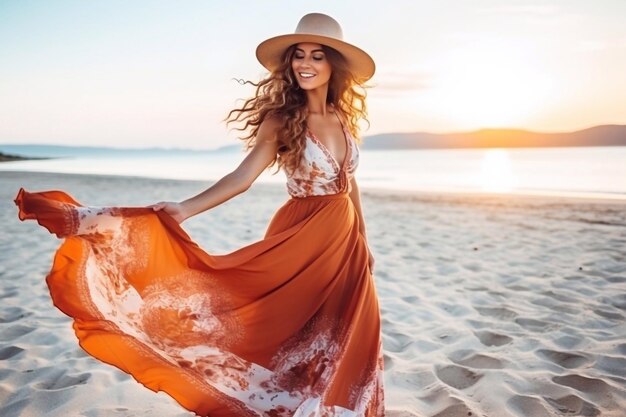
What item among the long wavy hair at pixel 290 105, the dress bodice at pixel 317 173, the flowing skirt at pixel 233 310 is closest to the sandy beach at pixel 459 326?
the flowing skirt at pixel 233 310

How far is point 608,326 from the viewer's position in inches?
149

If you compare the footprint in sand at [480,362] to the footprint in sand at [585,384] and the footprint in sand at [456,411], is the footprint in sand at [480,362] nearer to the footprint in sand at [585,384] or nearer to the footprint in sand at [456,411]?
the footprint in sand at [585,384]

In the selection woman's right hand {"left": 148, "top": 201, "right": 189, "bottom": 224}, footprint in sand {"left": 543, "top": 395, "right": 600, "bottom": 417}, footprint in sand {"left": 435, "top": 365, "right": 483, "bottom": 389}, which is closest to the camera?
woman's right hand {"left": 148, "top": 201, "right": 189, "bottom": 224}

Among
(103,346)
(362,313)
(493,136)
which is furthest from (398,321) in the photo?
(493,136)

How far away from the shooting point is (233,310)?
2.41 metres

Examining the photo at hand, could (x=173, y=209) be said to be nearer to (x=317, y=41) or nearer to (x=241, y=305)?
(x=241, y=305)

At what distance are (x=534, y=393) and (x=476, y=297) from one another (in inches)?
67.7

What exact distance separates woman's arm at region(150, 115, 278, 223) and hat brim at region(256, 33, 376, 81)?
0.41m

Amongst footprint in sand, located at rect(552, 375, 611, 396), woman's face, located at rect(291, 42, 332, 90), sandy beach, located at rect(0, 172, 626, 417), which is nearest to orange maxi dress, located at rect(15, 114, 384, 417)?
woman's face, located at rect(291, 42, 332, 90)

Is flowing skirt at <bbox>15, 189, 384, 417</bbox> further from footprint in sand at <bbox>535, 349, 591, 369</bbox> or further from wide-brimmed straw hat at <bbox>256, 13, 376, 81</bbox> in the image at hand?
footprint in sand at <bbox>535, 349, 591, 369</bbox>

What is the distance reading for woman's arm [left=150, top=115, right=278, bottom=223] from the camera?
7.49 ft

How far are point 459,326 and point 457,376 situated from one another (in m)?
0.85

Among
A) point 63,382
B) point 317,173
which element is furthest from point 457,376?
point 63,382

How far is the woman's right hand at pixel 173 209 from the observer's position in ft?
7.39
